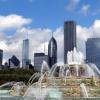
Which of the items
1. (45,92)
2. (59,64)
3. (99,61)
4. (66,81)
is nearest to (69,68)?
(59,64)

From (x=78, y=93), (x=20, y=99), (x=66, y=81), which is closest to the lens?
(x=20, y=99)

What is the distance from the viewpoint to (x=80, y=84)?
29.9 m

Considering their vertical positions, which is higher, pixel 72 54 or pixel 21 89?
pixel 72 54

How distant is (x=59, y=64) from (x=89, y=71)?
10.4 ft

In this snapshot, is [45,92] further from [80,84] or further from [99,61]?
[99,61]

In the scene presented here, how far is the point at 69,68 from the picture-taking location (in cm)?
3838

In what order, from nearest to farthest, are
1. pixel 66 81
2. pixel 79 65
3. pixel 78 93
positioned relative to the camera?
pixel 78 93, pixel 66 81, pixel 79 65

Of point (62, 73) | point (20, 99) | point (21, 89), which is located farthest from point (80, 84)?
point (62, 73)

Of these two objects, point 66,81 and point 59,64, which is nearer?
point 66,81

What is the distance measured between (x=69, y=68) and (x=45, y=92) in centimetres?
984

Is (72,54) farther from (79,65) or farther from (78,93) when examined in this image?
(78,93)

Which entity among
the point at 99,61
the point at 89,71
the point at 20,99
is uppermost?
the point at 99,61

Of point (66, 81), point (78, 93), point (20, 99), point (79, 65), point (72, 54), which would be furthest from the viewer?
point (72, 54)

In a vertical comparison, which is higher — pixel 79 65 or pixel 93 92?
pixel 79 65
